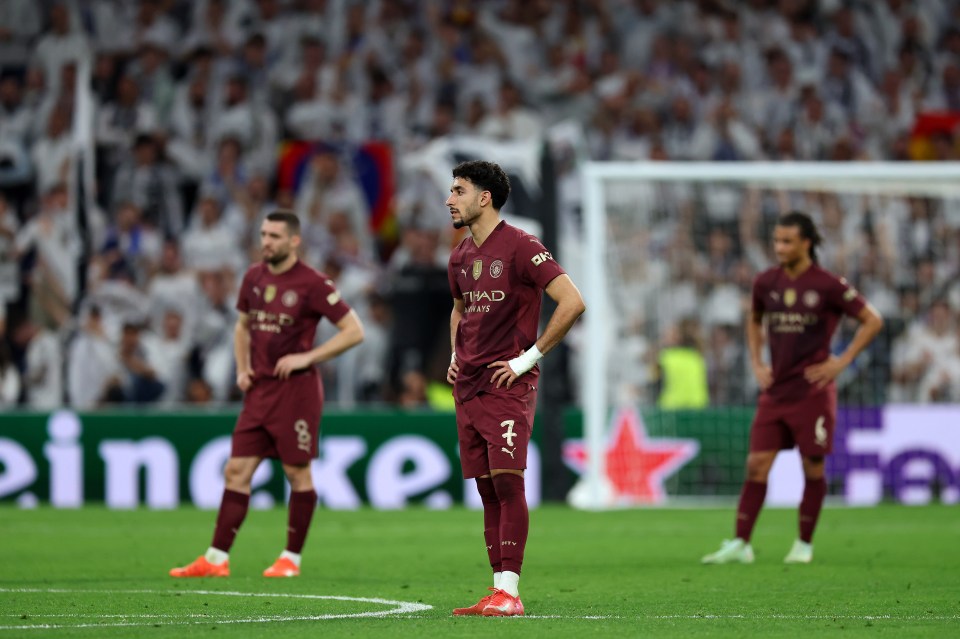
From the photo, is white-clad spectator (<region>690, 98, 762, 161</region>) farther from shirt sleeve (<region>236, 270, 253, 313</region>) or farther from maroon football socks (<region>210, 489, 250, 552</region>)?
maroon football socks (<region>210, 489, 250, 552</region>)

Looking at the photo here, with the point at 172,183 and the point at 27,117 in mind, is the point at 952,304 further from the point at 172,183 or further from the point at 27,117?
the point at 27,117

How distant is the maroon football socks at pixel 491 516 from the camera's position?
7680mm

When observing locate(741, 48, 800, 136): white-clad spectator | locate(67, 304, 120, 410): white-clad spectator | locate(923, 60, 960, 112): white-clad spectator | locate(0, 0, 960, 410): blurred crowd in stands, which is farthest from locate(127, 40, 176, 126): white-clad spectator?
locate(923, 60, 960, 112): white-clad spectator

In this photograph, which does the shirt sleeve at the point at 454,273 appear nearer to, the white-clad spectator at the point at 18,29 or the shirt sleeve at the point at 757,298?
the shirt sleeve at the point at 757,298

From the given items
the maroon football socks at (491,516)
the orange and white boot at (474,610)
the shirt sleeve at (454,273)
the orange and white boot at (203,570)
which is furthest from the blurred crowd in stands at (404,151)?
the orange and white boot at (474,610)

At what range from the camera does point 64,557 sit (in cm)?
1118

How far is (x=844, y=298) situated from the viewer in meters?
10.8

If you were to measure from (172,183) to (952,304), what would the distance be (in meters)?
9.40

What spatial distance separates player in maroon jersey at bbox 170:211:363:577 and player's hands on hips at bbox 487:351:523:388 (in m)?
2.46

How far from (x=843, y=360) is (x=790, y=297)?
0.54 m

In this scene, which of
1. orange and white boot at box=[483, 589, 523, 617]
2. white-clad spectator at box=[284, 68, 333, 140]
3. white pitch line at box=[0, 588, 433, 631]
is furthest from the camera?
white-clad spectator at box=[284, 68, 333, 140]

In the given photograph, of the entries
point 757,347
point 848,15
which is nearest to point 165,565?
point 757,347

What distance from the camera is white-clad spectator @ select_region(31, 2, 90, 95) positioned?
811 inches

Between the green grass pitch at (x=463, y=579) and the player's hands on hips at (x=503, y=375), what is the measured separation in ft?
3.55
